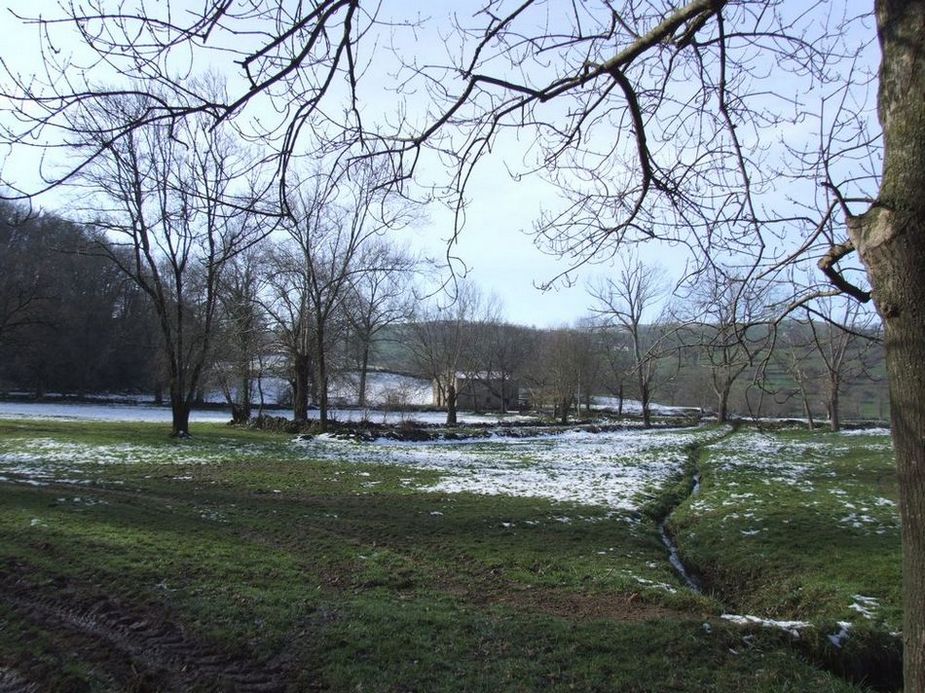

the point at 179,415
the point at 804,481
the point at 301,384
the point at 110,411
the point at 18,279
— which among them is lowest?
the point at 110,411

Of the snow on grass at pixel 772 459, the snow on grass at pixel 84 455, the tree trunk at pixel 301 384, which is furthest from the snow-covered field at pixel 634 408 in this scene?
the snow on grass at pixel 84 455

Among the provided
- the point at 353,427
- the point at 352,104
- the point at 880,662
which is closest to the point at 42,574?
the point at 352,104

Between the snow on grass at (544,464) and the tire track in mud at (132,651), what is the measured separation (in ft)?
25.7

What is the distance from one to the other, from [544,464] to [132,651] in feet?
47.4

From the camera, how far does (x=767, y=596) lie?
276 inches

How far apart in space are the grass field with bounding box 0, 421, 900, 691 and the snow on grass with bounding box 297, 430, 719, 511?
225 millimetres

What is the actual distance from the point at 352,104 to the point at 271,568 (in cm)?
551

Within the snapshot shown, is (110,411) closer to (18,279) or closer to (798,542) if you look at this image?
(18,279)

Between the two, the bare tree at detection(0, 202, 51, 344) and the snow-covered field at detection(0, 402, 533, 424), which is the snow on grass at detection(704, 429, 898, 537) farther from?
the bare tree at detection(0, 202, 51, 344)

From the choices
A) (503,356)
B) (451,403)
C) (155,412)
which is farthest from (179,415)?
(503,356)

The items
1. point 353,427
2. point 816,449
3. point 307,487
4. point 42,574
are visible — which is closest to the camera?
point 42,574

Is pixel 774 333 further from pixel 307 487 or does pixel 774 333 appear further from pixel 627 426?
pixel 627 426

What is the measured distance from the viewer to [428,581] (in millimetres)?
6793

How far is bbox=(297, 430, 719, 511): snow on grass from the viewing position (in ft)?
42.0
